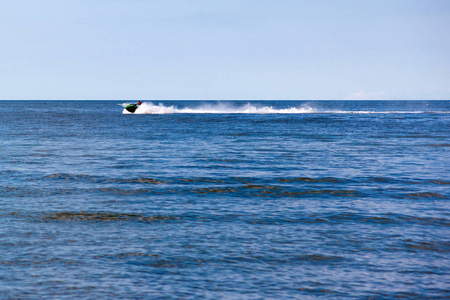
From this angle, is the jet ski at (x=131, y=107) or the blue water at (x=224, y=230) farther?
the jet ski at (x=131, y=107)

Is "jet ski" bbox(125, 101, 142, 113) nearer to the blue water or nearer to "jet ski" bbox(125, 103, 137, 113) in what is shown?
"jet ski" bbox(125, 103, 137, 113)

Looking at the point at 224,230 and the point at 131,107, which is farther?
the point at 131,107

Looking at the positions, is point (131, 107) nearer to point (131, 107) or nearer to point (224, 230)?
point (131, 107)

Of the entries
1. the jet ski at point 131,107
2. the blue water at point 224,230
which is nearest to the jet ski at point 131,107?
the jet ski at point 131,107

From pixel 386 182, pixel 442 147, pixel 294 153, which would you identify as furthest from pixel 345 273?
pixel 442 147

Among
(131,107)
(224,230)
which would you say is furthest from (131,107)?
(224,230)

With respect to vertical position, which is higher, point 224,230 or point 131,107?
point 131,107

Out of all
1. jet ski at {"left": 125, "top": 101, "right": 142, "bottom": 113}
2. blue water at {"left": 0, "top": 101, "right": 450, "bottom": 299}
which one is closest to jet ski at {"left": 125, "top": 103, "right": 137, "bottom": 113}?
jet ski at {"left": 125, "top": 101, "right": 142, "bottom": 113}

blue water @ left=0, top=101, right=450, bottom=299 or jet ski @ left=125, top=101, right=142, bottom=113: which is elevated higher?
jet ski @ left=125, top=101, right=142, bottom=113

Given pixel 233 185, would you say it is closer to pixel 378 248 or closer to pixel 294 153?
pixel 378 248

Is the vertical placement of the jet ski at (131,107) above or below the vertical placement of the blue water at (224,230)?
above

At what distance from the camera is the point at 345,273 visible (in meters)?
11.1

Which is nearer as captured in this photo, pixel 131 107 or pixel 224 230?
pixel 224 230

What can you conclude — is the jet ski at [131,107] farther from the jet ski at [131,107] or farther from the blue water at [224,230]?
the blue water at [224,230]
